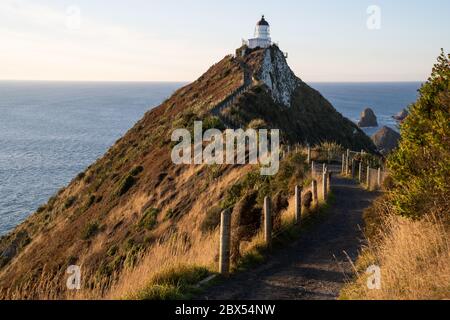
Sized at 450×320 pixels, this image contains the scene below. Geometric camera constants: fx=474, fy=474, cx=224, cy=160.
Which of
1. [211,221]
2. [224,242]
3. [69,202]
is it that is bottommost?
[69,202]

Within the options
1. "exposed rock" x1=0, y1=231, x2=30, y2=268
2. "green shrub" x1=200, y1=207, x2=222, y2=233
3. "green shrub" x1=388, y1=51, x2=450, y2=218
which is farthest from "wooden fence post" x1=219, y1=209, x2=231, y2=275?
"exposed rock" x1=0, y1=231, x2=30, y2=268

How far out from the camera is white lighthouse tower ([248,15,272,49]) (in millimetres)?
67250

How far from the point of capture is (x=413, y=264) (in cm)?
717

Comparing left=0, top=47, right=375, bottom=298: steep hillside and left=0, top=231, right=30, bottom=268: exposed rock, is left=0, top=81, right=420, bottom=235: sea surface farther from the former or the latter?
left=0, top=47, right=375, bottom=298: steep hillside

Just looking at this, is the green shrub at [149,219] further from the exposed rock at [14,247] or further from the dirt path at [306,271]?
the exposed rock at [14,247]

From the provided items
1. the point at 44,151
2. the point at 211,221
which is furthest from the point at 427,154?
the point at 44,151

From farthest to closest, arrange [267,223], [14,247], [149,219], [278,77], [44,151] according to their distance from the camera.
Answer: [44,151] → [278,77] → [14,247] → [149,219] → [267,223]

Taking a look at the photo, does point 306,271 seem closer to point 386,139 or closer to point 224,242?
point 224,242

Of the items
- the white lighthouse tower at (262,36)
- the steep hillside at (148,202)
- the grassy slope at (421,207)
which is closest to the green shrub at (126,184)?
the steep hillside at (148,202)

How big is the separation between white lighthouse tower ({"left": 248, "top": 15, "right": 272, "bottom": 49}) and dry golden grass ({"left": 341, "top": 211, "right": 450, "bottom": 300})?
6058cm

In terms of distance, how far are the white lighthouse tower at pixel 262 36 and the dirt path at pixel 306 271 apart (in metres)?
55.1

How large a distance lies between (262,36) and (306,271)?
6082 centimetres

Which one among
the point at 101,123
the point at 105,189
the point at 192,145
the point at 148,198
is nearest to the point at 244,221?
the point at 148,198

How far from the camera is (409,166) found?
905cm
